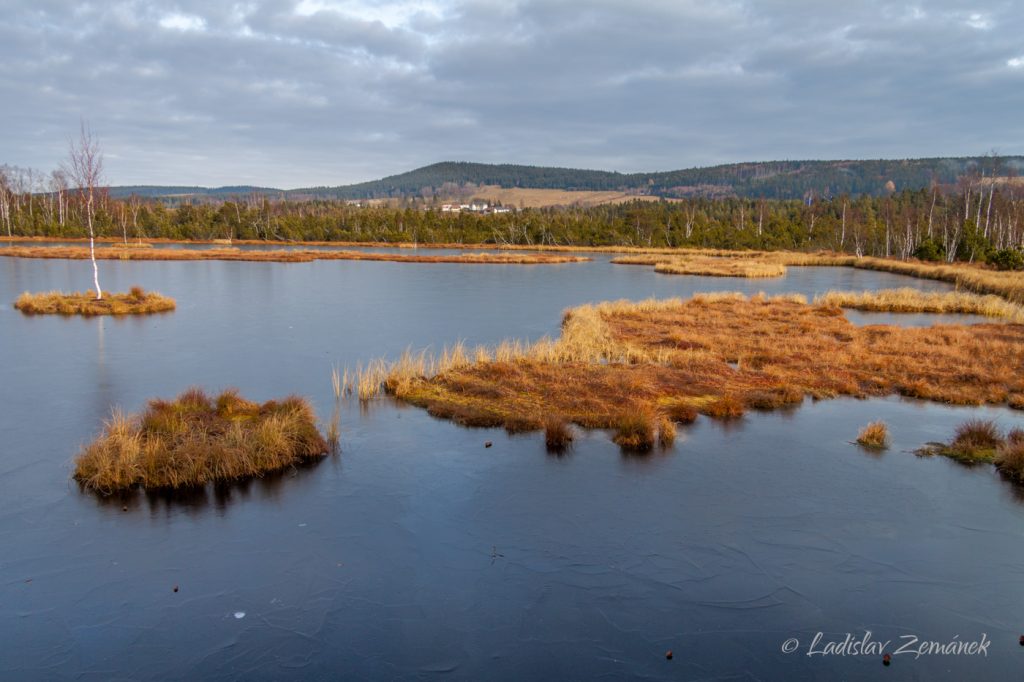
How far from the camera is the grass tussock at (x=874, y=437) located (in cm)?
1334

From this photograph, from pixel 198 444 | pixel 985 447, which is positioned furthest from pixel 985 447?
pixel 198 444

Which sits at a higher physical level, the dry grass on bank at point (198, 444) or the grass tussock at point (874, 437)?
the dry grass on bank at point (198, 444)

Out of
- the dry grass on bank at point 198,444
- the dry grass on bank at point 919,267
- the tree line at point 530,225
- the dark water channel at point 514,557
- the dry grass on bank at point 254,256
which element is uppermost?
the tree line at point 530,225

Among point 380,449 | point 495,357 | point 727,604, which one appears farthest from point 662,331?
point 727,604

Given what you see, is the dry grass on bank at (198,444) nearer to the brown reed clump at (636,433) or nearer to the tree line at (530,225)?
the brown reed clump at (636,433)

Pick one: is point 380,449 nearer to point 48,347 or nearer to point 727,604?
point 727,604

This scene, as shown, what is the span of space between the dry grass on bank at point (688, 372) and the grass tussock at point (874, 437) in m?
2.53

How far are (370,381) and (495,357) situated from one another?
14.0 ft

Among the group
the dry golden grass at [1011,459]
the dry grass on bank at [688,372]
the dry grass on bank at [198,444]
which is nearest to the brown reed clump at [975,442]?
the dry golden grass at [1011,459]

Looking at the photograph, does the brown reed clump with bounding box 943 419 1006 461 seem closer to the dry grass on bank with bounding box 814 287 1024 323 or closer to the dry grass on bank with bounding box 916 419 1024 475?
the dry grass on bank with bounding box 916 419 1024 475

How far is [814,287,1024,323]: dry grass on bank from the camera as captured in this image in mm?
31297

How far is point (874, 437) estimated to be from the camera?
1341 centimetres

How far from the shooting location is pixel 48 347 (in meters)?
21.6

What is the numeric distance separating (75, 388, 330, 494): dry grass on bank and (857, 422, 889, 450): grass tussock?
977 centimetres
